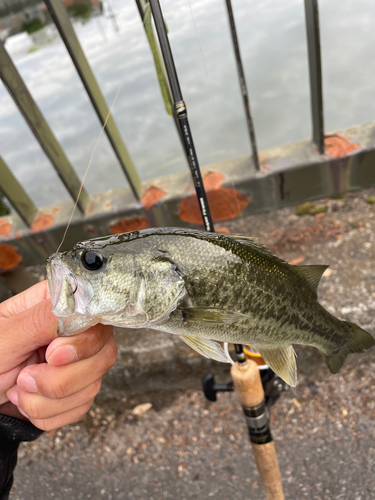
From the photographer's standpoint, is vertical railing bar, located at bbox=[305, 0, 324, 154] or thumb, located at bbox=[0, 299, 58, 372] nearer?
thumb, located at bbox=[0, 299, 58, 372]

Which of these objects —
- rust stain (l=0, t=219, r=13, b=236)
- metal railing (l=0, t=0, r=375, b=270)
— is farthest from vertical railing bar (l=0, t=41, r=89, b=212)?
rust stain (l=0, t=219, r=13, b=236)

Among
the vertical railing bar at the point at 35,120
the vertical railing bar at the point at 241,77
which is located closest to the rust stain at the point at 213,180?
the vertical railing bar at the point at 241,77

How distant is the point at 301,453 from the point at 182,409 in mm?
798

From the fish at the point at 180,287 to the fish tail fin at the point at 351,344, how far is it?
1.14 feet

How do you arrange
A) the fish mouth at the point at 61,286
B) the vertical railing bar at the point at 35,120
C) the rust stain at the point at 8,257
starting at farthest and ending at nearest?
1. the rust stain at the point at 8,257
2. the vertical railing bar at the point at 35,120
3. the fish mouth at the point at 61,286

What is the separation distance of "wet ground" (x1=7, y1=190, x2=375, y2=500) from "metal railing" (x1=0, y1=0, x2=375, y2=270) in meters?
0.51

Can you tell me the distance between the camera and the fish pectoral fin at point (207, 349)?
1168 millimetres

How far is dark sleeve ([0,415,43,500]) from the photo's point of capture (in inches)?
56.4

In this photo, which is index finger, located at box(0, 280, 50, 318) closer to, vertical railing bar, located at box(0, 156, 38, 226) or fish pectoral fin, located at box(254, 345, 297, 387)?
fish pectoral fin, located at box(254, 345, 297, 387)

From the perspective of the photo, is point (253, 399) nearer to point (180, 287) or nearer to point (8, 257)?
point (180, 287)

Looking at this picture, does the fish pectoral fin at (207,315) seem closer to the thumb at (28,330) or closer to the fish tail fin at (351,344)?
the thumb at (28,330)

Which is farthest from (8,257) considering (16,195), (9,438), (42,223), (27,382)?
(27,382)

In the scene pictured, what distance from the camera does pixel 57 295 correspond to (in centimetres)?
100

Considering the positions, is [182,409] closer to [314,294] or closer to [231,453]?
[231,453]
